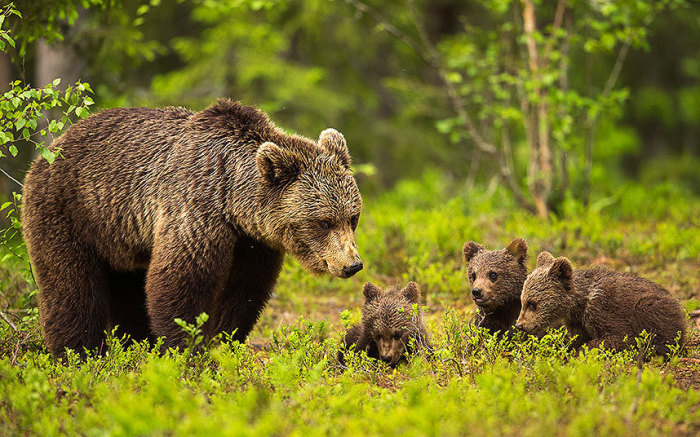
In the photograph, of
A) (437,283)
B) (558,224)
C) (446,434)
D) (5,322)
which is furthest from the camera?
(558,224)

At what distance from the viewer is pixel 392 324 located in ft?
21.9

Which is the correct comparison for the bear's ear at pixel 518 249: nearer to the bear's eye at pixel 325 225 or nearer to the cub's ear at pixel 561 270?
the cub's ear at pixel 561 270

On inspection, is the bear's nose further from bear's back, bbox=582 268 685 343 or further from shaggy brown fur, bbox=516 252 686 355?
bear's back, bbox=582 268 685 343

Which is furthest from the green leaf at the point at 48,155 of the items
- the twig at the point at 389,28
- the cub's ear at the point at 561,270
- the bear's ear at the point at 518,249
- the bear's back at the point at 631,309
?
the twig at the point at 389,28

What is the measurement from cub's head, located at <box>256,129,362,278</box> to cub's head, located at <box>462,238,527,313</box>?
4.15 feet

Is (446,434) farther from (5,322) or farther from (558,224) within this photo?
(558,224)

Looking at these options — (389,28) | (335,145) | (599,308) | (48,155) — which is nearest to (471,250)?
(599,308)

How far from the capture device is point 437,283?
8688mm

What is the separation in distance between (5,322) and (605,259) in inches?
264

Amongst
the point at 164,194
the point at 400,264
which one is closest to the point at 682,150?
the point at 400,264

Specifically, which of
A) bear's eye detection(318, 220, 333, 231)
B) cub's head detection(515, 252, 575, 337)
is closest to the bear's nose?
bear's eye detection(318, 220, 333, 231)

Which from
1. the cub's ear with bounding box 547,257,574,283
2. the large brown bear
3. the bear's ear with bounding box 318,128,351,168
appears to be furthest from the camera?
the bear's ear with bounding box 318,128,351,168

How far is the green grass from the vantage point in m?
4.10

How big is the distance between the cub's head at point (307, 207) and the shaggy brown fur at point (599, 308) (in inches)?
62.5
